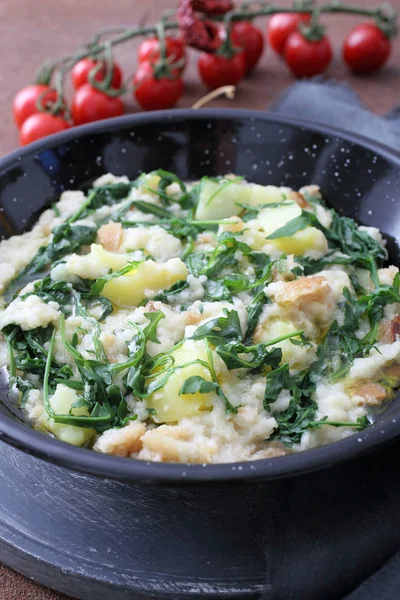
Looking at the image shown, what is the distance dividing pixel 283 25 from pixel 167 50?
1.36 meters

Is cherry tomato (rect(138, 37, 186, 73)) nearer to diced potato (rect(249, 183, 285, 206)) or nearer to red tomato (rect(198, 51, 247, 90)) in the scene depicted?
red tomato (rect(198, 51, 247, 90))

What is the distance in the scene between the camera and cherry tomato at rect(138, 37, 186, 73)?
734 cm

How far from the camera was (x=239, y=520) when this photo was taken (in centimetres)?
358

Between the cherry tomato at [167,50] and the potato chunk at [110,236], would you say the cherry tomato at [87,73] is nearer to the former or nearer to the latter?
the cherry tomato at [167,50]

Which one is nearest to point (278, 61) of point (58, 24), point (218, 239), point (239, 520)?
point (58, 24)

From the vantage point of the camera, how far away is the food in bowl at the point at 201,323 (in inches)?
142

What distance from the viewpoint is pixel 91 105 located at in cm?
691

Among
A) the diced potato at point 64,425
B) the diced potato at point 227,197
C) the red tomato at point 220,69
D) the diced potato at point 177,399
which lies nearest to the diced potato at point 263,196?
the diced potato at point 227,197

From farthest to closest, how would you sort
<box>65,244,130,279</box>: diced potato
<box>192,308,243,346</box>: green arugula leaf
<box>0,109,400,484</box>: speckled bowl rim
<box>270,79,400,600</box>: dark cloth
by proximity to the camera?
<box>270,79,400,600</box>: dark cloth → <box>65,244,130,279</box>: diced potato → <box>192,308,243,346</box>: green arugula leaf → <box>0,109,400,484</box>: speckled bowl rim

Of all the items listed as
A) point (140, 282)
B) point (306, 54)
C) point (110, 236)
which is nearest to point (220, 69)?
point (306, 54)

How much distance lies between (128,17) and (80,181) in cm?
430

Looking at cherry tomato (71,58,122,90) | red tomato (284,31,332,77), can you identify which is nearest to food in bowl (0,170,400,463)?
cherry tomato (71,58,122,90)

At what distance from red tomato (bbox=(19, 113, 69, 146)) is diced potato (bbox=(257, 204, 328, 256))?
2.74 m

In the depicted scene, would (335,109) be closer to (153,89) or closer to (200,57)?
(200,57)
